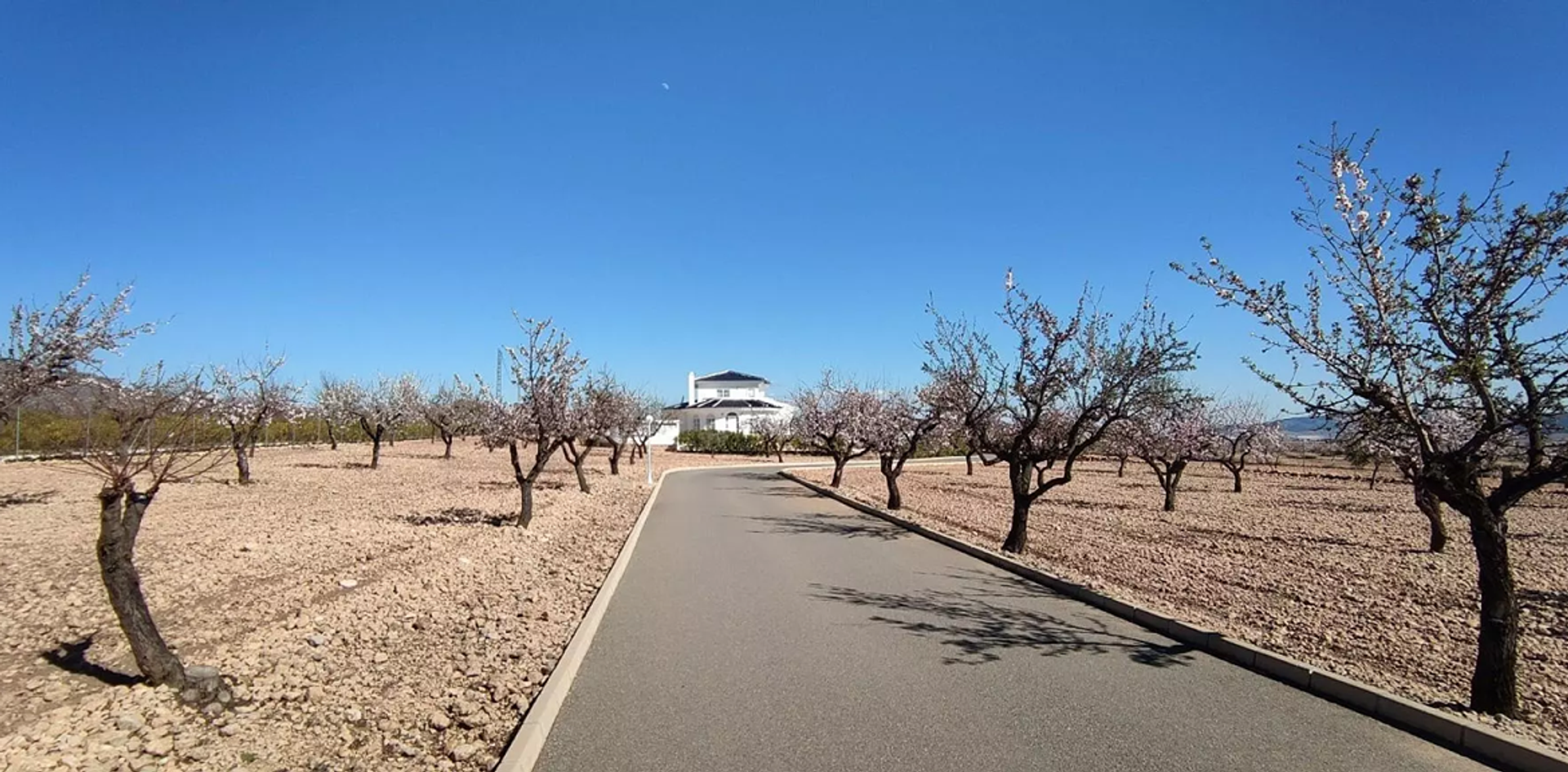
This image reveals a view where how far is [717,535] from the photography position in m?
14.2

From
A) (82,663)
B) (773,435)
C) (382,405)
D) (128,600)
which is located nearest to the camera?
(128,600)

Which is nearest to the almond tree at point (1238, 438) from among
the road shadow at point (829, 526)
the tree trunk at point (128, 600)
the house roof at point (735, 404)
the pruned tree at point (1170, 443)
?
the pruned tree at point (1170, 443)

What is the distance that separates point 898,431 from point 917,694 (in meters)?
16.8

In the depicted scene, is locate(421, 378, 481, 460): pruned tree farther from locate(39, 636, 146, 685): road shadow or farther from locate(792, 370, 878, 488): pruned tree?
locate(39, 636, 146, 685): road shadow

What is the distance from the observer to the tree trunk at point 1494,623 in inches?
200

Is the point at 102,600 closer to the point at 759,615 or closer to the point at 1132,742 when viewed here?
the point at 759,615

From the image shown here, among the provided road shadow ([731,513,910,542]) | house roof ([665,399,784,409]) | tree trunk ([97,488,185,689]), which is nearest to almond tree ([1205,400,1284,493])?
road shadow ([731,513,910,542])

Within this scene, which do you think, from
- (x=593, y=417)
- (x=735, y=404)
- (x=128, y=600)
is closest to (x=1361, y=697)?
(x=128, y=600)

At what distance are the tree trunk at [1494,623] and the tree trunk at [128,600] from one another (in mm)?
8375

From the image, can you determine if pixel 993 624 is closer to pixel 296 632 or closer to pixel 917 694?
pixel 917 694

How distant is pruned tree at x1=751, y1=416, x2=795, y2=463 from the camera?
5109 centimetres

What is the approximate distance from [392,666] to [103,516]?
2149 mm

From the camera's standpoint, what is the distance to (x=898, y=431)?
22109 mm

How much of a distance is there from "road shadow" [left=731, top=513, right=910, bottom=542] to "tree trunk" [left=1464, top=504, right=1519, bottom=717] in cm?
933
